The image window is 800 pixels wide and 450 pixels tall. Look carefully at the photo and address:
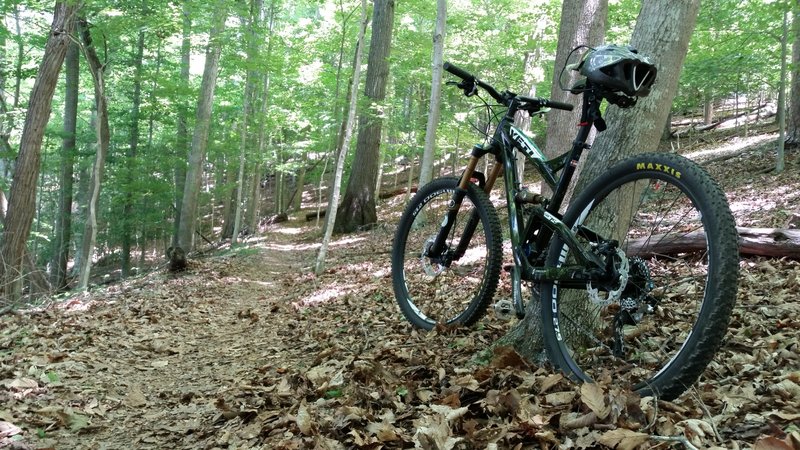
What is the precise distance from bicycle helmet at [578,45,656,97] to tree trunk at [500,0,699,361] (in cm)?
44

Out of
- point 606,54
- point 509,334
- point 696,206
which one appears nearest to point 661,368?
point 696,206

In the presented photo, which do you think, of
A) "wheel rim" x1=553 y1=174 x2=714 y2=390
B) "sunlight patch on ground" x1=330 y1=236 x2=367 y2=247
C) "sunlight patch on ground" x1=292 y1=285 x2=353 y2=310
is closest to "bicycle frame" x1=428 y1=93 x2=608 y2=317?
"wheel rim" x1=553 y1=174 x2=714 y2=390

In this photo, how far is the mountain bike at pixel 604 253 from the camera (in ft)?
6.35

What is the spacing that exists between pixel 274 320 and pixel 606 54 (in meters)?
4.84

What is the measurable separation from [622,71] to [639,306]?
105 cm

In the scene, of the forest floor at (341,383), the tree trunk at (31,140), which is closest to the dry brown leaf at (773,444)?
the forest floor at (341,383)

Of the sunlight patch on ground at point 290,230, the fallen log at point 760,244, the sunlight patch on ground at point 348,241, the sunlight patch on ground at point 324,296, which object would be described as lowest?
the sunlight patch on ground at point 290,230

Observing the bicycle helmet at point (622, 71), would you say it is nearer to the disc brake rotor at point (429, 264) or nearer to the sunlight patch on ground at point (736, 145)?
the disc brake rotor at point (429, 264)

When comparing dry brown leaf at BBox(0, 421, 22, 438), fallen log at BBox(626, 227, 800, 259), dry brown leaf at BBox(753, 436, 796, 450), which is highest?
fallen log at BBox(626, 227, 800, 259)

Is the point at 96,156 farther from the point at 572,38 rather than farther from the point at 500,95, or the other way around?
the point at 500,95

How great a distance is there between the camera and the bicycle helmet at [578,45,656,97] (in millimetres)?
2334

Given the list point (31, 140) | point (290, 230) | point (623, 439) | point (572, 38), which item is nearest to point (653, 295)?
point (623, 439)

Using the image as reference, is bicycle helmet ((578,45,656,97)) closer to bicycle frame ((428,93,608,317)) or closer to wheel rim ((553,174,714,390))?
bicycle frame ((428,93,608,317))

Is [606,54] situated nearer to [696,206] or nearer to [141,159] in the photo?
[696,206]
